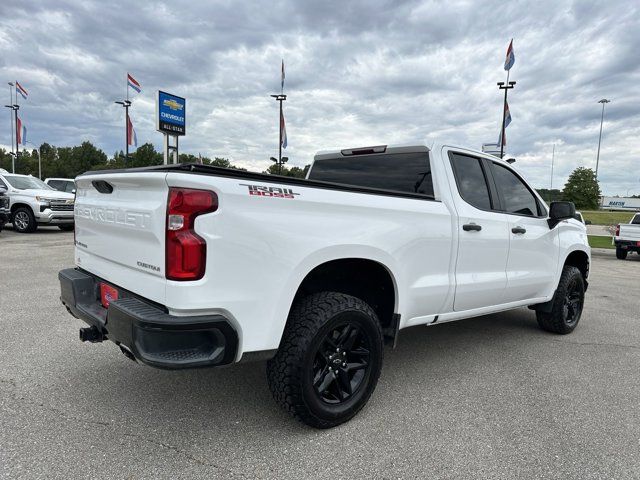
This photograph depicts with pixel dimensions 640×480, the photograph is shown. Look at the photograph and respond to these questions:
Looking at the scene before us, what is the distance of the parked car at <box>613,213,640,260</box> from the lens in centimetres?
1446

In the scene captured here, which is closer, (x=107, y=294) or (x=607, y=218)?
(x=107, y=294)

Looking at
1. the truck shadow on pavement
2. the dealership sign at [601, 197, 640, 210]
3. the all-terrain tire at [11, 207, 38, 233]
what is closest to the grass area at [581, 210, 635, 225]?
the truck shadow on pavement

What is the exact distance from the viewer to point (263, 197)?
237cm

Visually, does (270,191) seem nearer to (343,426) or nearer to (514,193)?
(343,426)

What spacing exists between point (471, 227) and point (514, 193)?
1.08 meters

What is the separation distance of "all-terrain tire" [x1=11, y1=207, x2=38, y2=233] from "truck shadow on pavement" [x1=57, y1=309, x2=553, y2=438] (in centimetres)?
1213

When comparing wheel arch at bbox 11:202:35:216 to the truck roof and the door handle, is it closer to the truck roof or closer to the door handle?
the truck roof

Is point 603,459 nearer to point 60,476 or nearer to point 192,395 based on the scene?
point 192,395

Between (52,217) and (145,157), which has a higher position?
(145,157)

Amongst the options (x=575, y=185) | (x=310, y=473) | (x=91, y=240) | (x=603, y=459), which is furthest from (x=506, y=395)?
(x=575, y=185)

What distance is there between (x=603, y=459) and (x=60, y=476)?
290 cm


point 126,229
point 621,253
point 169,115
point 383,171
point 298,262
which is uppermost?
point 169,115

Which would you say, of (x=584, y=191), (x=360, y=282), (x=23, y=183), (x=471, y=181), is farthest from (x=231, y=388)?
(x=584, y=191)

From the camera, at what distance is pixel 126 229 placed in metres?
2.58
